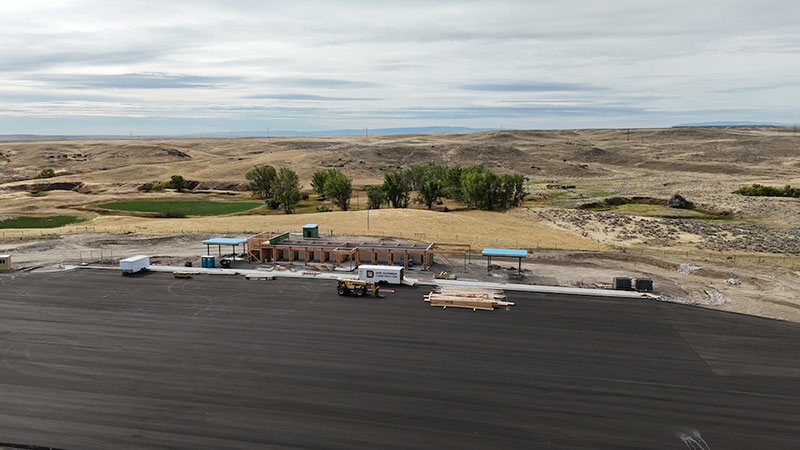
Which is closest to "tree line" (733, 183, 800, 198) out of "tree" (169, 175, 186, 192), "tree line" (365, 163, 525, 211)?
"tree line" (365, 163, 525, 211)

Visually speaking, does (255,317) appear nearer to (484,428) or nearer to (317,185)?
(484,428)

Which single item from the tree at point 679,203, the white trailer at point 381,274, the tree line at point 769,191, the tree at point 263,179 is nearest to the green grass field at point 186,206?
the tree at point 263,179

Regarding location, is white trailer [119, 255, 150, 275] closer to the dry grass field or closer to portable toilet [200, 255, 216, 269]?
portable toilet [200, 255, 216, 269]

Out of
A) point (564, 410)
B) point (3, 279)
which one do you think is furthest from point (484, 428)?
point (3, 279)

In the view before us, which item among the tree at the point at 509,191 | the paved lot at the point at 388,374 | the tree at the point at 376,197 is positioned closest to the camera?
the paved lot at the point at 388,374

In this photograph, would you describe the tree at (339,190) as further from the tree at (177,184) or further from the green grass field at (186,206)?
the tree at (177,184)

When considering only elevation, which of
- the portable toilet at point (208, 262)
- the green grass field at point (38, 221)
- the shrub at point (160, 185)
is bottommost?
the portable toilet at point (208, 262)

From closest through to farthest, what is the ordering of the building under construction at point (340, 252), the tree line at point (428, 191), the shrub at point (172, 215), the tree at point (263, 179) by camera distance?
the building under construction at point (340, 252) < the shrub at point (172, 215) < the tree line at point (428, 191) < the tree at point (263, 179)
